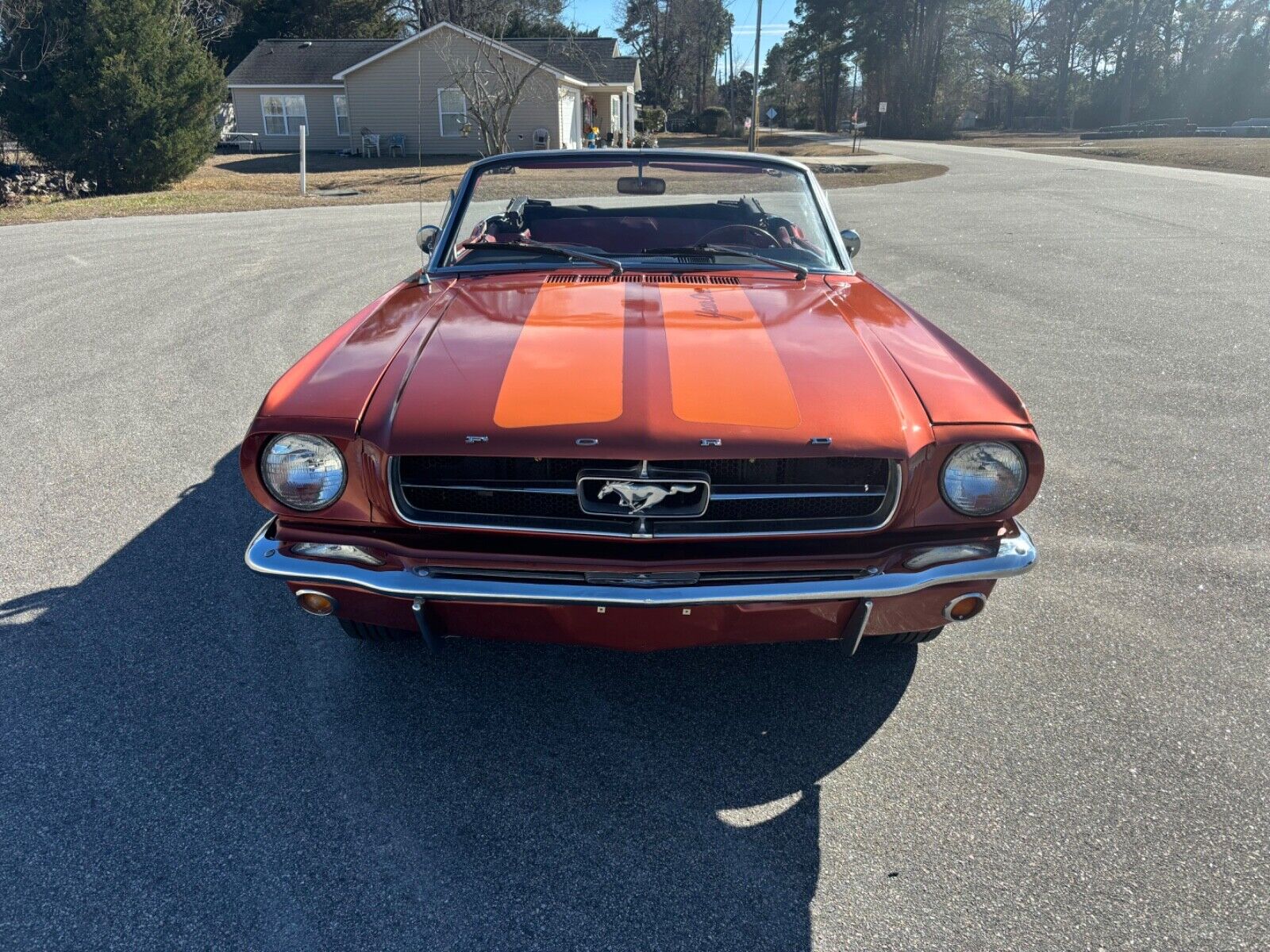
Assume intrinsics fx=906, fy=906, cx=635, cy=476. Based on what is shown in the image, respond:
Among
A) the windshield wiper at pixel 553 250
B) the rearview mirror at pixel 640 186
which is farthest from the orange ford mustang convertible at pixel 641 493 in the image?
the rearview mirror at pixel 640 186

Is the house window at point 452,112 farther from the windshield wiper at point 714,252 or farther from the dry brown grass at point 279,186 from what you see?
the windshield wiper at point 714,252

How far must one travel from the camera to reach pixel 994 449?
2.30 meters

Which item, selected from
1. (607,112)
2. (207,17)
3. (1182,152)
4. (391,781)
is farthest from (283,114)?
(391,781)

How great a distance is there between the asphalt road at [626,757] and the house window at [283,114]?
32.6 meters

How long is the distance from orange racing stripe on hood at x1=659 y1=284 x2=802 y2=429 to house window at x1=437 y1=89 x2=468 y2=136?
29.8m

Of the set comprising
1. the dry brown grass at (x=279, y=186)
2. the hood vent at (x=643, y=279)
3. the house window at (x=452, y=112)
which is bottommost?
the hood vent at (x=643, y=279)

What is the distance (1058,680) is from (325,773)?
217cm

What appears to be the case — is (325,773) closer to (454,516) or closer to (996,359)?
(454,516)

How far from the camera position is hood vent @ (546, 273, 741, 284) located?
10.6ft

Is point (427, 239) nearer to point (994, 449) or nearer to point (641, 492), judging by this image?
point (641, 492)

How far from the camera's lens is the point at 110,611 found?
3102 millimetres

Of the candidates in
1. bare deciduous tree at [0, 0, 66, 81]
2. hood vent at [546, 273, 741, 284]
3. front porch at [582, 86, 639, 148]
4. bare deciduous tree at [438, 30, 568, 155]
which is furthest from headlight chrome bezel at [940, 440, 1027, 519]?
front porch at [582, 86, 639, 148]

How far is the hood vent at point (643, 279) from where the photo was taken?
325cm

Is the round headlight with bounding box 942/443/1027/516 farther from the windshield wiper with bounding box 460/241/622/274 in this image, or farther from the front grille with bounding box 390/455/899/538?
the windshield wiper with bounding box 460/241/622/274
